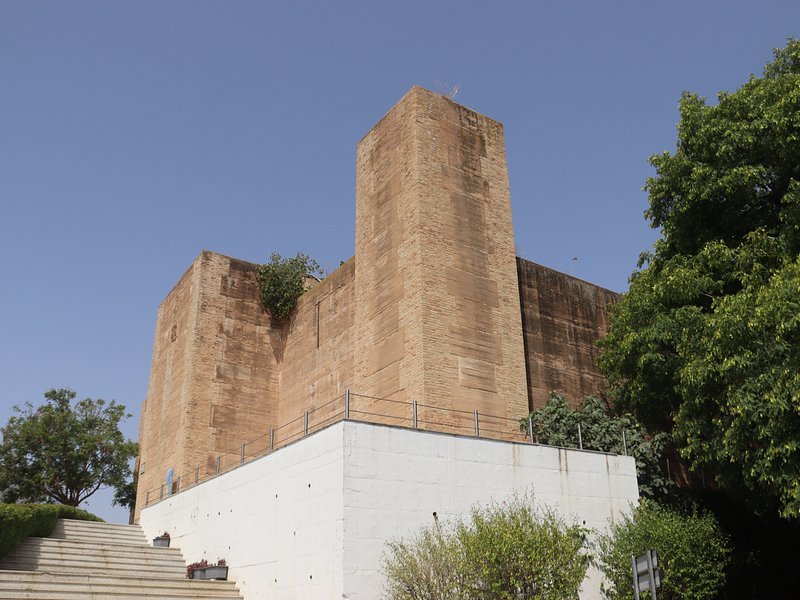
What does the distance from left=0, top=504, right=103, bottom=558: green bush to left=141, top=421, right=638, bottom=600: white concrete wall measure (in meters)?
3.42

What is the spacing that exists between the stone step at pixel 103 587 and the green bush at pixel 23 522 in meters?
1.61

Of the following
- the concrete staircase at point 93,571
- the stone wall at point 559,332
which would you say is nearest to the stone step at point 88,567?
the concrete staircase at point 93,571

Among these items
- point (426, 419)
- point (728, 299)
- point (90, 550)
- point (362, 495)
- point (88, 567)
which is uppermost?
point (728, 299)

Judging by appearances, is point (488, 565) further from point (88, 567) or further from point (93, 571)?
point (88, 567)

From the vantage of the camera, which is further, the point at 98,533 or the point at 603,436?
the point at 98,533

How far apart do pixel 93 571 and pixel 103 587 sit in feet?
5.02

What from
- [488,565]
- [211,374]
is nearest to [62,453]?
[211,374]

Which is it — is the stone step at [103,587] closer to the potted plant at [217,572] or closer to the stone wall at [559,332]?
the potted plant at [217,572]

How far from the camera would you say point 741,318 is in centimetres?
1257

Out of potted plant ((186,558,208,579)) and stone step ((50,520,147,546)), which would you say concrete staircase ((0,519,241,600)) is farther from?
potted plant ((186,558,208,579))

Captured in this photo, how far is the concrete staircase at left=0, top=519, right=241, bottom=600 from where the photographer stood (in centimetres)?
1252

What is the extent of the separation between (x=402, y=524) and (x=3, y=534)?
734 cm

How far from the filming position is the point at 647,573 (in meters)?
9.84

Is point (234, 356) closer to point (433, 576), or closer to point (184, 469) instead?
point (184, 469)
